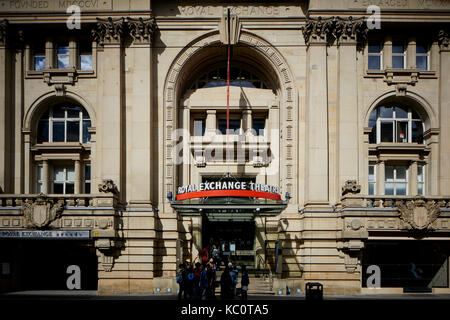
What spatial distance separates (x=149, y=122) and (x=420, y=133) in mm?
17299

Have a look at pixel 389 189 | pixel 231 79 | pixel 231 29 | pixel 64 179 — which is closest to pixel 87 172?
pixel 64 179

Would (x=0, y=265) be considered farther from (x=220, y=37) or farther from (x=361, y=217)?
(x=361, y=217)

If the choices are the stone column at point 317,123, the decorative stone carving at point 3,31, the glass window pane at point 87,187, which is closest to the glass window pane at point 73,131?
the glass window pane at point 87,187

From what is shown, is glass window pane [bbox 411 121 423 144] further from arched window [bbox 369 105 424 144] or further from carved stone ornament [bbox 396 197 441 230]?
carved stone ornament [bbox 396 197 441 230]

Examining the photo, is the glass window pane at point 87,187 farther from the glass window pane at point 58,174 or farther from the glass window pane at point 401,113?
the glass window pane at point 401,113

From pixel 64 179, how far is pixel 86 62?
25.3 feet

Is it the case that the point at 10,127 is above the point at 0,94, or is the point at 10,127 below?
below

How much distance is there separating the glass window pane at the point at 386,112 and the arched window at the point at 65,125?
18948 mm

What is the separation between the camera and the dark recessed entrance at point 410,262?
29.9 metres

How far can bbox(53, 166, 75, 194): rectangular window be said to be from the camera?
32.7m

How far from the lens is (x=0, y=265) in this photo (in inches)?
1158

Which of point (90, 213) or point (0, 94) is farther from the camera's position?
point (0, 94)
